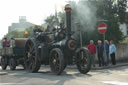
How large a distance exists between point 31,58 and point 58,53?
2.39 metres

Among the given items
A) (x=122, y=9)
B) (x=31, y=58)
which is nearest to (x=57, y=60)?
(x=31, y=58)

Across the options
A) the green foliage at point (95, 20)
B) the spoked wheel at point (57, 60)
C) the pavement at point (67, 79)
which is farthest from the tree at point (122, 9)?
the spoked wheel at point (57, 60)

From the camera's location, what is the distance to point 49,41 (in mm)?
11023

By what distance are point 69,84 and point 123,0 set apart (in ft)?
57.5

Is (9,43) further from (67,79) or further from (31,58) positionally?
(67,79)

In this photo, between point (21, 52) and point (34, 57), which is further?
point (21, 52)

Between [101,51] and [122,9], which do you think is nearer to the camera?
[101,51]

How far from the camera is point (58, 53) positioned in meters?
9.56

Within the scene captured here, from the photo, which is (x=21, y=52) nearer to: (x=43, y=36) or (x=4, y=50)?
(x=4, y=50)

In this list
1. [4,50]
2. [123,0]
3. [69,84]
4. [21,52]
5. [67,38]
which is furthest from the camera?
[123,0]

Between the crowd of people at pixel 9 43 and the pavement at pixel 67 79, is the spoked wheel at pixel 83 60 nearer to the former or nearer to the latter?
the pavement at pixel 67 79

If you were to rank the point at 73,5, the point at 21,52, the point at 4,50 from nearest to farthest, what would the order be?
the point at 21,52 < the point at 4,50 < the point at 73,5

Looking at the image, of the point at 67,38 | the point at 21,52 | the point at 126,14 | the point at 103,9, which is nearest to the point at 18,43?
the point at 21,52

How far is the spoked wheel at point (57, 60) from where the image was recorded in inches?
372
